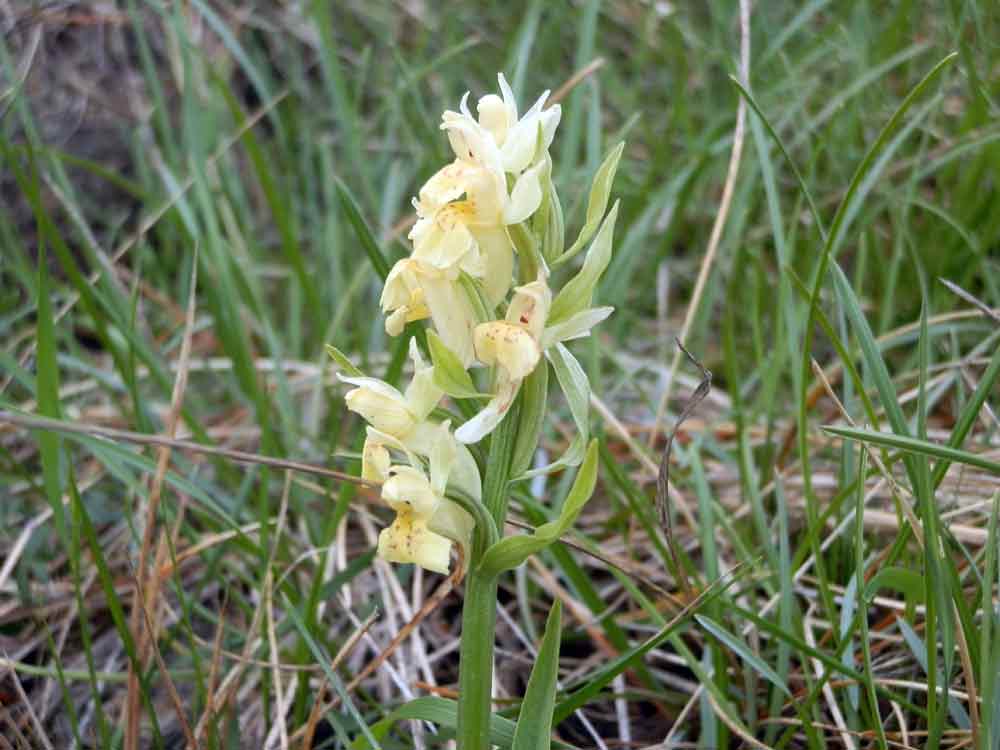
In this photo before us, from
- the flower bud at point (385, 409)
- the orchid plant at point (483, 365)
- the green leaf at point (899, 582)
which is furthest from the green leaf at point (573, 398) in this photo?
the green leaf at point (899, 582)

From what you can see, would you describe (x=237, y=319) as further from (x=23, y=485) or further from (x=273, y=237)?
(x=273, y=237)

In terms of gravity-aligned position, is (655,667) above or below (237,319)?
below

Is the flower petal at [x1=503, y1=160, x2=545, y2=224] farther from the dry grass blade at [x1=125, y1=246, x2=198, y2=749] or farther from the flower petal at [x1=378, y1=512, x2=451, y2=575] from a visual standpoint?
the dry grass blade at [x1=125, y1=246, x2=198, y2=749]

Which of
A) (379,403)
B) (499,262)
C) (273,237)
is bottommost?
(273,237)

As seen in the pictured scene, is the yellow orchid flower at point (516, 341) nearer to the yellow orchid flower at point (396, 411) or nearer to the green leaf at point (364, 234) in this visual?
the yellow orchid flower at point (396, 411)

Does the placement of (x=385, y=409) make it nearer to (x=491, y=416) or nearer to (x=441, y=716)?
(x=491, y=416)

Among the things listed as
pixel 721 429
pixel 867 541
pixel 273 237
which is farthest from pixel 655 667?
pixel 273 237

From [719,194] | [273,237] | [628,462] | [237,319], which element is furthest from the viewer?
[273,237]

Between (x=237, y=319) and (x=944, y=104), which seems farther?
(x=944, y=104)

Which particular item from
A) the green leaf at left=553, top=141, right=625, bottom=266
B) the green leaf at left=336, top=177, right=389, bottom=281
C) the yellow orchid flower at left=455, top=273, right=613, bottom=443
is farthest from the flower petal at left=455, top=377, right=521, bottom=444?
the green leaf at left=336, top=177, right=389, bottom=281

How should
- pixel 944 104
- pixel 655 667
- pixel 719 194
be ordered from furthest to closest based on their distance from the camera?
pixel 719 194
pixel 944 104
pixel 655 667
